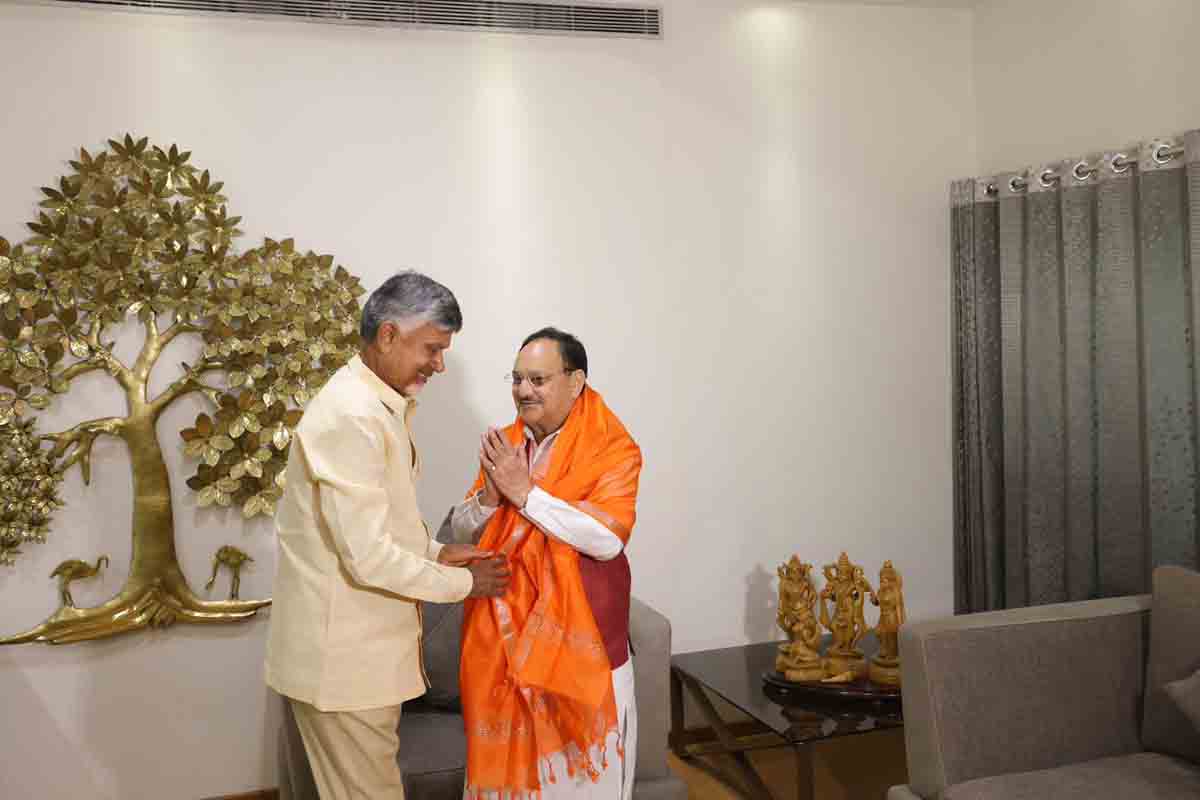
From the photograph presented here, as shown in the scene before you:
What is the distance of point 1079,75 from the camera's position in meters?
3.70

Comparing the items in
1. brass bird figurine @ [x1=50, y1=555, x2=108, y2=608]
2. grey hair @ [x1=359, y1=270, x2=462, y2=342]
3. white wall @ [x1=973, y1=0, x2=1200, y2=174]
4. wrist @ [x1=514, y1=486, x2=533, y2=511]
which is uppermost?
white wall @ [x1=973, y1=0, x2=1200, y2=174]

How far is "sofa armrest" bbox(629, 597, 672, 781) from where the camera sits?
9.46 feet

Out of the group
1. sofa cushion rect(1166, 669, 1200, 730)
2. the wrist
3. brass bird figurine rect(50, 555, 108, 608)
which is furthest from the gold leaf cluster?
sofa cushion rect(1166, 669, 1200, 730)

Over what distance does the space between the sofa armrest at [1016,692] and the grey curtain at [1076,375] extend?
0.74 meters

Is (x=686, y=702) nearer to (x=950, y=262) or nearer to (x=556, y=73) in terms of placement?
(x=950, y=262)

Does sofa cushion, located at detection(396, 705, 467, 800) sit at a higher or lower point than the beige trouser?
lower

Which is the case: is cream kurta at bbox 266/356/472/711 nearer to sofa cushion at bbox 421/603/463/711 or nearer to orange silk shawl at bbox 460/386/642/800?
orange silk shawl at bbox 460/386/642/800

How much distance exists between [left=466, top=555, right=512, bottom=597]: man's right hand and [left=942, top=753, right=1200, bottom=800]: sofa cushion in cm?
121

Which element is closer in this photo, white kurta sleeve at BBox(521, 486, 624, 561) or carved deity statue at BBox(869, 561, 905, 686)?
white kurta sleeve at BBox(521, 486, 624, 561)

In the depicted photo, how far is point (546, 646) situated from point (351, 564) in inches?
18.4

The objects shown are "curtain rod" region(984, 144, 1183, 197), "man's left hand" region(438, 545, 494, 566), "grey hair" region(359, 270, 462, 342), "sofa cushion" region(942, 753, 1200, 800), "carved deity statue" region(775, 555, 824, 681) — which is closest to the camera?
"grey hair" region(359, 270, 462, 342)

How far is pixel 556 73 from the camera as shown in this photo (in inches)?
149

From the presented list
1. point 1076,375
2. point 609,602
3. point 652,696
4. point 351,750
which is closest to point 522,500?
point 609,602

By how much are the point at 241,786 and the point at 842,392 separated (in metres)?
2.59
